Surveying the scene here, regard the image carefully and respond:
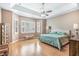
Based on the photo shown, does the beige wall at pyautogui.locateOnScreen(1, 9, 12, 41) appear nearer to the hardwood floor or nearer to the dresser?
the hardwood floor

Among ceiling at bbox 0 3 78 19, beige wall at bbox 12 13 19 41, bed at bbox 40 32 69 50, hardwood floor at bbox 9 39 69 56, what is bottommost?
hardwood floor at bbox 9 39 69 56

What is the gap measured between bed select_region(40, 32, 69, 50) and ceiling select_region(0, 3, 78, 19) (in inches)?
15.5

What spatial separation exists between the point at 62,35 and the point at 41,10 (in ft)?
2.17

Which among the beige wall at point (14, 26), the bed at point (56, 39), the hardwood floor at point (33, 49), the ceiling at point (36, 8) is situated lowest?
the hardwood floor at point (33, 49)

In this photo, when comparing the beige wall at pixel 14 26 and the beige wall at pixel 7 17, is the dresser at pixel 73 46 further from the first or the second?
the beige wall at pixel 7 17

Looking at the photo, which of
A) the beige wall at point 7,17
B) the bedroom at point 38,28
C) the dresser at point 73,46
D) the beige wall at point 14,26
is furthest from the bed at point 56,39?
the beige wall at point 7,17

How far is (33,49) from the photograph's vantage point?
2.38 meters

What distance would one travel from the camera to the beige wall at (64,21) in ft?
7.60

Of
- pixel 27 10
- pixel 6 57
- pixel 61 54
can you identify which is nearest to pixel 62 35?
pixel 61 54

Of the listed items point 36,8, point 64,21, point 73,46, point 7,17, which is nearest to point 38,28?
point 36,8

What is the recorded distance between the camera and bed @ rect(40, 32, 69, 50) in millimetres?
2289

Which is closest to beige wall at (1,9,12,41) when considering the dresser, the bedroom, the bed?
the bedroom

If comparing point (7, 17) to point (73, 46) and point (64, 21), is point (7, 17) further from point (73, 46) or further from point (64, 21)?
point (73, 46)

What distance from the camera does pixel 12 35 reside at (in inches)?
91.7
